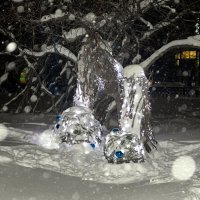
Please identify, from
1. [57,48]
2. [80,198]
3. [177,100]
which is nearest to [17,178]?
[80,198]

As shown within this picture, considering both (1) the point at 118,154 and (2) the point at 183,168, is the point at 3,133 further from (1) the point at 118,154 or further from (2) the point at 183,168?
(2) the point at 183,168

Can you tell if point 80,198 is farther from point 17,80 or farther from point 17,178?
point 17,80

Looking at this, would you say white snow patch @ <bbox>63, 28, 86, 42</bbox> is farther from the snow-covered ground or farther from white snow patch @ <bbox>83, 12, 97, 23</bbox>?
the snow-covered ground

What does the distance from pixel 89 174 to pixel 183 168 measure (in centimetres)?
195

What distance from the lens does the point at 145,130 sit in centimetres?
978

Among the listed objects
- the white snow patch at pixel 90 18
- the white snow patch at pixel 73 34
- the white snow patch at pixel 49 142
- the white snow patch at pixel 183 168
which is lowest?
the white snow patch at pixel 183 168

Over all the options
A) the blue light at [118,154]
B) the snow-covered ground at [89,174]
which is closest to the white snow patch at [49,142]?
the snow-covered ground at [89,174]

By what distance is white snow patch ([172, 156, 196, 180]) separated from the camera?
293 inches

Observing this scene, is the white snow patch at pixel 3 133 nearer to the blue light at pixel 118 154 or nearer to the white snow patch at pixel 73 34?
the white snow patch at pixel 73 34

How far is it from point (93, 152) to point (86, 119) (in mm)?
797

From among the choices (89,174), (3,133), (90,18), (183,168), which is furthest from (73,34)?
(89,174)

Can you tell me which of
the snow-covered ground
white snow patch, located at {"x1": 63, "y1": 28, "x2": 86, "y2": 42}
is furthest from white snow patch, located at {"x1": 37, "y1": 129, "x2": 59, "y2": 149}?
white snow patch, located at {"x1": 63, "y1": 28, "x2": 86, "y2": 42}

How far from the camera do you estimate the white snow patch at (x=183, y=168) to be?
745cm

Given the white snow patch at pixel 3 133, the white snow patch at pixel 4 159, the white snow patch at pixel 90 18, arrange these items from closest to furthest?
1. the white snow patch at pixel 4 159
2. the white snow patch at pixel 3 133
3. the white snow patch at pixel 90 18
